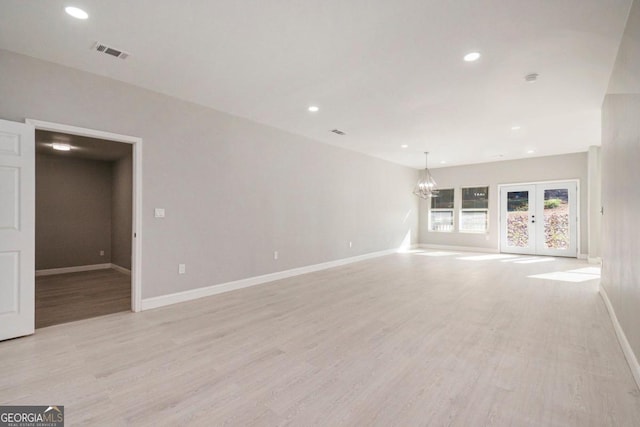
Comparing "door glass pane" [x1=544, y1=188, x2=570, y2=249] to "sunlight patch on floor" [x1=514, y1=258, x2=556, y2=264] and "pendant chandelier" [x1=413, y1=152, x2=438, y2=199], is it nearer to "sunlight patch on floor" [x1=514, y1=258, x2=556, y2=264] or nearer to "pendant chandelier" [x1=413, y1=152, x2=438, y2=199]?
"sunlight patch on floor" [x1=514, y1=258, x2=556, y2=264]

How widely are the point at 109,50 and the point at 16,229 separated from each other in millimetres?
1984

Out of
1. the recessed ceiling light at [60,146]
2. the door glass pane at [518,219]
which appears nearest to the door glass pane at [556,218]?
the door glass pane at [518,219]

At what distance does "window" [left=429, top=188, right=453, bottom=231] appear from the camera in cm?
1005

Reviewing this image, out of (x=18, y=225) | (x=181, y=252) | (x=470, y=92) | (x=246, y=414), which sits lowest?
(x=246, y=414)

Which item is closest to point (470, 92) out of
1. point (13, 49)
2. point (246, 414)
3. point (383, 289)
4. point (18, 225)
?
point (383, 289)

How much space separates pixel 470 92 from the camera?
384 centimetres

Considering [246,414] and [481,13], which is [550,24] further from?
[246,414]

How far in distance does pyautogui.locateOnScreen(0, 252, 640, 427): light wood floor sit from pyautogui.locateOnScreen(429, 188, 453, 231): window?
607 centimetres

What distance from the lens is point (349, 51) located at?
115 inches

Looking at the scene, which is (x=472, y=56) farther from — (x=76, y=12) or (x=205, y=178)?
(x=205, y=178)

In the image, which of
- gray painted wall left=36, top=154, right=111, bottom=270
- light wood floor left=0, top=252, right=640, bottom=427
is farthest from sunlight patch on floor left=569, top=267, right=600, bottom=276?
gray painted wall left=36, top=154, right=111, bottom=270

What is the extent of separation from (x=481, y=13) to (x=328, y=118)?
284 cm

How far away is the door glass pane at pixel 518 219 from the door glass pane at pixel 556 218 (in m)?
0.46

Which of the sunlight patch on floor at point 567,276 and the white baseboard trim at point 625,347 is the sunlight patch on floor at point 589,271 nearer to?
the sunlight patch on floor at point 567,276
